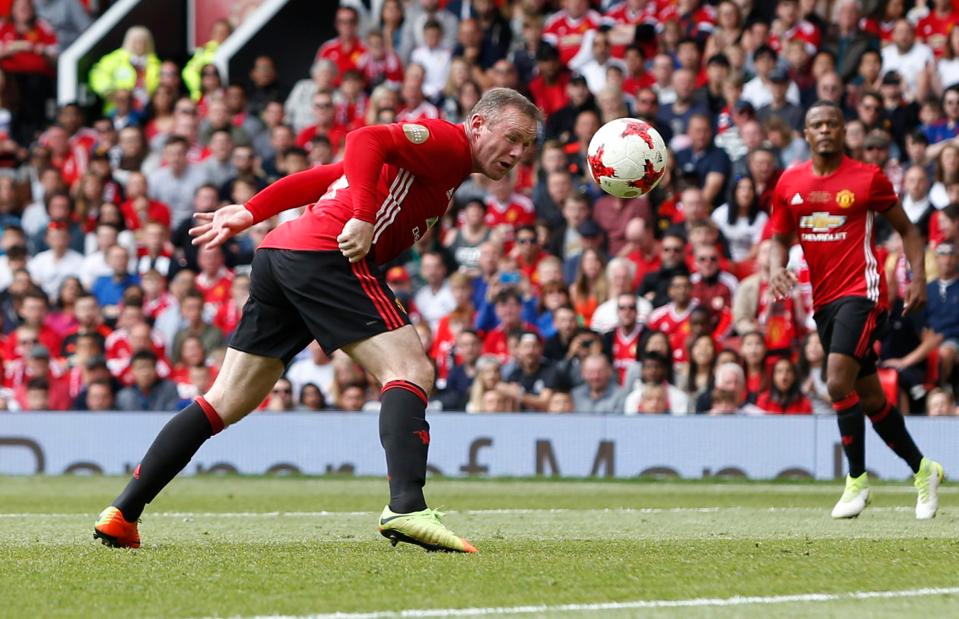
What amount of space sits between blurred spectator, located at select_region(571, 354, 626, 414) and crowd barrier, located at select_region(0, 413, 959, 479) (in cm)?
44

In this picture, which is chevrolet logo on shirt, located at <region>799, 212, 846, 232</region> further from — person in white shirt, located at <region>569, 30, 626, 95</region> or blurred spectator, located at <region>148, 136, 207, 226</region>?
blurred spectator, located at <region>148, 136, 207, 226</region>

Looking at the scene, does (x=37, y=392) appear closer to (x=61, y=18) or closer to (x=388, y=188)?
(x=61, y=18)

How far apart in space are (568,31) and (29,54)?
319 inches

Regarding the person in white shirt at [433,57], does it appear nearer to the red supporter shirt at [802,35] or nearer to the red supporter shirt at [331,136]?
the red supporter shirt at [331,136]

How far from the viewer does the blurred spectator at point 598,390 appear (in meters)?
14.8

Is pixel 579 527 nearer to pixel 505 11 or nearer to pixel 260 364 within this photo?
pixel 260 364

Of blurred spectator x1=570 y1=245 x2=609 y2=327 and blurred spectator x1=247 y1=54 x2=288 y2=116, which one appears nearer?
blurred spectator x1=570 y1=245 x2=609 y2=327

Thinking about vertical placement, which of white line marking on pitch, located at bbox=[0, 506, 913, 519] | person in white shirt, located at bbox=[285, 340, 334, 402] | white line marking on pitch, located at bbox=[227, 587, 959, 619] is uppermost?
white line marking on pitch, located at bbox=[227, 587, 959, 619]

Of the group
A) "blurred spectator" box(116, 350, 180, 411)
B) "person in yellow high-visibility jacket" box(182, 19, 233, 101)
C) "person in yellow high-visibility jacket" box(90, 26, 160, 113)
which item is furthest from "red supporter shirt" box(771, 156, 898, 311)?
"person in yellow high-visibility jacket" box(182, 19, 233, 101)

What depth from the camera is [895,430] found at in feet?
31.6

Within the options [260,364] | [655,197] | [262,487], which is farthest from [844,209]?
[655,197]

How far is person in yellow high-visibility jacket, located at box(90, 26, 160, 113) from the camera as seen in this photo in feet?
72.4

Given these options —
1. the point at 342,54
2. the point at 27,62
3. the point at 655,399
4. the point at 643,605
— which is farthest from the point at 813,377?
the point at 27,62

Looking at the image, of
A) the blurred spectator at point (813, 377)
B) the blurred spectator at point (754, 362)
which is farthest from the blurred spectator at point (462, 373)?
the blurred spectator at point (813, 377)
